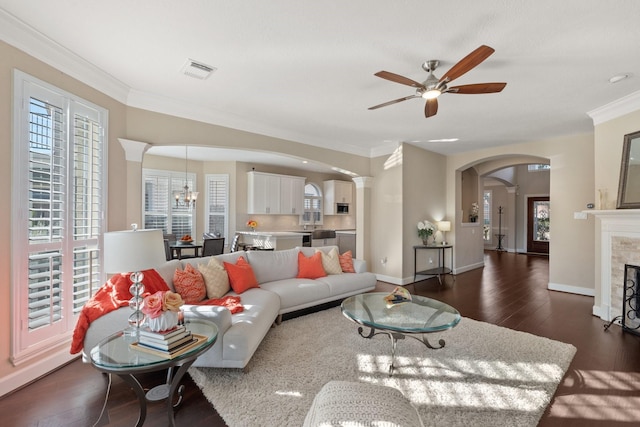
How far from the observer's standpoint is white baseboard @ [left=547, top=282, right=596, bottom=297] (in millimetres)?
5090

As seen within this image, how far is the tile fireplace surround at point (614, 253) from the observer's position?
11.8 feet

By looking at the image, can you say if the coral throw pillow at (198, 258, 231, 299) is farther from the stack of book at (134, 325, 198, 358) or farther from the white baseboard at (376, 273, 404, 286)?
the white baseboard at (376, 273, 404, 286)

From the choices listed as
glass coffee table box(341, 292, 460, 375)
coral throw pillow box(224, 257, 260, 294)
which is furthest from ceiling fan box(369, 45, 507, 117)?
coral throw pillow box(224, 257, 260, 294)

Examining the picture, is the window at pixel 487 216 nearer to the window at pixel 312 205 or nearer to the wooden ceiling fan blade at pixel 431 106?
the window at pixel 312 205

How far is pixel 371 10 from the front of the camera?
2080 mm

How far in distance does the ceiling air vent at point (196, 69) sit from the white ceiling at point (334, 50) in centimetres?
7

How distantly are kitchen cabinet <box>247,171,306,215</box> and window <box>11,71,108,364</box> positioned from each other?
4.96 m

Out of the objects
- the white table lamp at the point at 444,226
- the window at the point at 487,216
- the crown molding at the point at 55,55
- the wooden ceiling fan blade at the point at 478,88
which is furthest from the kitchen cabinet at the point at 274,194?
the window at the point at 487,216

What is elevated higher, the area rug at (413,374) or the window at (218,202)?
the window at (218,202)

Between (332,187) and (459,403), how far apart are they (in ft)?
25.7

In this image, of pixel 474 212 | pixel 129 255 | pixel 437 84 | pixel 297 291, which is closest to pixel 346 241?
pixel 474 212

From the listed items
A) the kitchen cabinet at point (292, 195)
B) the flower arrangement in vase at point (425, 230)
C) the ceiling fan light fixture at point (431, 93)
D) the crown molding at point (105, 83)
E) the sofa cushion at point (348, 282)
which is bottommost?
the sofa cushion at point (348, 282)

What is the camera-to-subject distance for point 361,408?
1.42 m

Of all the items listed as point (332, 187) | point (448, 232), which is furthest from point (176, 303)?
point (332, 187)
